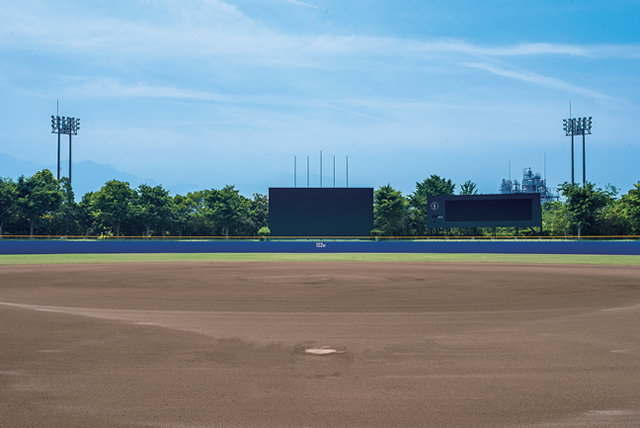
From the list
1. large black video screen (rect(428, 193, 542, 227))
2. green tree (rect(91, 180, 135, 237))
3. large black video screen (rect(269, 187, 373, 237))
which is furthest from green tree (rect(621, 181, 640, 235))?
green tree (rect(91, 180, 135, 237))

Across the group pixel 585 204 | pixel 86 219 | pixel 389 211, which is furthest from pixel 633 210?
pixel 86 219

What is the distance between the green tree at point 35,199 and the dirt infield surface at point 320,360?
6323 cm

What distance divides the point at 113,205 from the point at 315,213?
3393cm

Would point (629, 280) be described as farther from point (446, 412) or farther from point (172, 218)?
point (172, 218)

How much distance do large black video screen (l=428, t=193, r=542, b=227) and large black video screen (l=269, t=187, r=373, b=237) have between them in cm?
880

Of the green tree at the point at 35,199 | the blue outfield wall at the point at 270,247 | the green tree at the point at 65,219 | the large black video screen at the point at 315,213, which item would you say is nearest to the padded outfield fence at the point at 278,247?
the blue outfield wall at the point at 270,247

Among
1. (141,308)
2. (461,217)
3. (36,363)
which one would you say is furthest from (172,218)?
(36,363)

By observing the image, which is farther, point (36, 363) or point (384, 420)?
point (36, 363)

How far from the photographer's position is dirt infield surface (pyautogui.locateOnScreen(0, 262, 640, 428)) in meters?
4.48

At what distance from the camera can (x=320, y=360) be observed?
20.6ft

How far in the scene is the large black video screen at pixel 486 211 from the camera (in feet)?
158

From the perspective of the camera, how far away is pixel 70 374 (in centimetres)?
564

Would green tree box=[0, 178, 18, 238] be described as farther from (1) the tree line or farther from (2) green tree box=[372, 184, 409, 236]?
(2) green tree box=[372, 184, 409, 236]

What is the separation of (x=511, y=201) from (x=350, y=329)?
44998 millimetres
